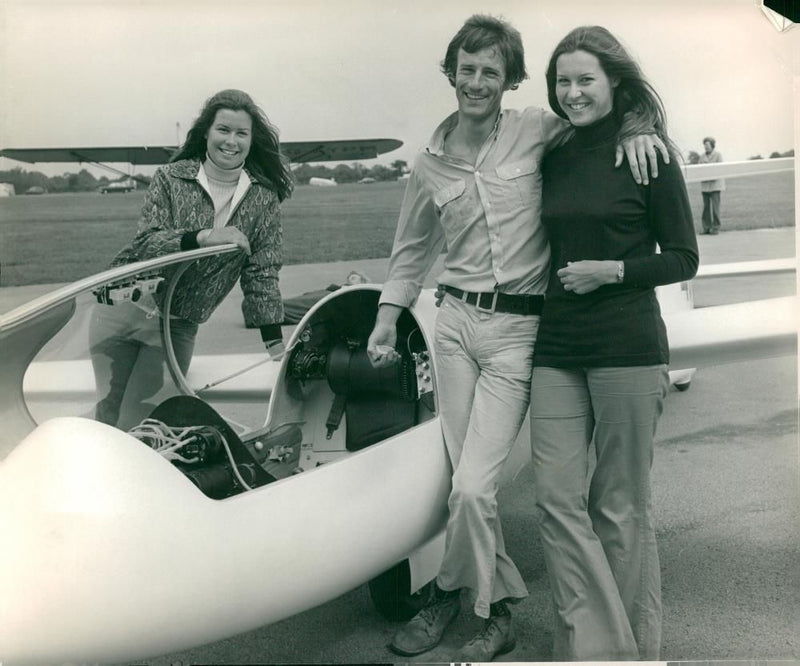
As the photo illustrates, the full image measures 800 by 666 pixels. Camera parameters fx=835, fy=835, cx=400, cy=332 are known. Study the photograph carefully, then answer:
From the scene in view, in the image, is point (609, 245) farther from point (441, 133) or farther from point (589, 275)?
point (441, 133)

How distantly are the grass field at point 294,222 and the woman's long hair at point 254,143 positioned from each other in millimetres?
77

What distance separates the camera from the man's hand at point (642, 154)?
2055mm

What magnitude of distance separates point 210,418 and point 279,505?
0.47m

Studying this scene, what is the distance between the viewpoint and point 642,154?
205 centimetres

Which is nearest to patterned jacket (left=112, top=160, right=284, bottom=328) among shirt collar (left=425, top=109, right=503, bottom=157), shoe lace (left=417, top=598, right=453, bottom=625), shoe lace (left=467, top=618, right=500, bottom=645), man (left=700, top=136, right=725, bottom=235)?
shirt collar (left=425, top=109, right=503, bottom=157)

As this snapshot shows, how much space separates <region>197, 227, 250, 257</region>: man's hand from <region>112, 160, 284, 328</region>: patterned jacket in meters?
0.02

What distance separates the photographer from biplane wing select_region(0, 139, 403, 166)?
101 inches

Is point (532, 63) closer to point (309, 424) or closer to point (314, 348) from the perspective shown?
point (314, 348)

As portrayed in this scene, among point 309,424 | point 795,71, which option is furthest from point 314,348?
point 795,71

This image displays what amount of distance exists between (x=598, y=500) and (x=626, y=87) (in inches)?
43.3

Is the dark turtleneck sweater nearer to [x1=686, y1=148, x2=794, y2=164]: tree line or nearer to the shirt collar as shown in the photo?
the shirt collar

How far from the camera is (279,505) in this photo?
2.01 meters

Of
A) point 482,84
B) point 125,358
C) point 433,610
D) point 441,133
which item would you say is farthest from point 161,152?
point 433,610

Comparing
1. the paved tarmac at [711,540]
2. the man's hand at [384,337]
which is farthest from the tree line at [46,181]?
the man's hand at [384,337]
